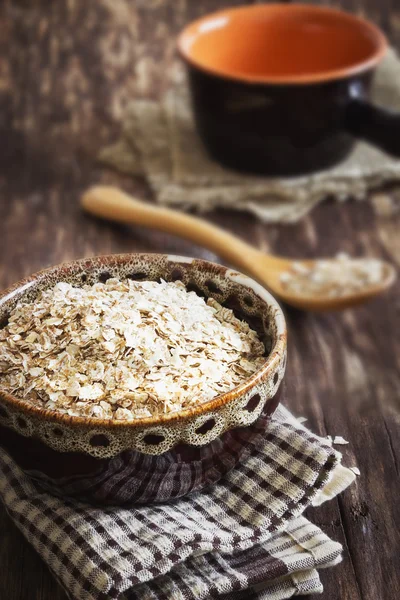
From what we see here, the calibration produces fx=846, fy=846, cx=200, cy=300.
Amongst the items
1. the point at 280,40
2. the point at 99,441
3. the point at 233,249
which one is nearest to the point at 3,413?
the point at 99,441

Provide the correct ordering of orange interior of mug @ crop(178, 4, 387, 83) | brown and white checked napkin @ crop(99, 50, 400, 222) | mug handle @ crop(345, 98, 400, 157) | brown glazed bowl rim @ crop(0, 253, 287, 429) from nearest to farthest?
brown glazed bowl rim @ crop(0, 253, 287, 429)
mug handle @ crop(345, 98, 400, 157)
brown and white checked napkin @ crop(99, 50, 400, 222)
orange interior of mug @ crop(178, 4, 387, 83)

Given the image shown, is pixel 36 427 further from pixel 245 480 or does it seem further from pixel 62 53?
pixel 62 53

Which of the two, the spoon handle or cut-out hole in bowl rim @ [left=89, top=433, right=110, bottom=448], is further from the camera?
the spoon handle

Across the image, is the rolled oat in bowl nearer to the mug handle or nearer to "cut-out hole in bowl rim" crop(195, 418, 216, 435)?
"cut-out hole in bowl rim" crop(195, 418, 216, 435)

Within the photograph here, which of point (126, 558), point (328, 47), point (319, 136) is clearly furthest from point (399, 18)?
point (126, 558)

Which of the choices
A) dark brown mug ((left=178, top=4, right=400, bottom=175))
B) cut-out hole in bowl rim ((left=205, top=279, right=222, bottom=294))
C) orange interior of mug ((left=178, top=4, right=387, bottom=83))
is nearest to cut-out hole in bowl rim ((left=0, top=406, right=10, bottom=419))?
cut-out hole in bowl rim ((left=205, top=279, right=222, bottom=294))
